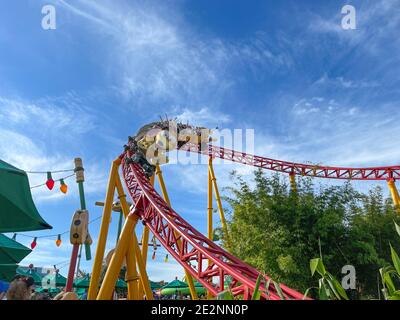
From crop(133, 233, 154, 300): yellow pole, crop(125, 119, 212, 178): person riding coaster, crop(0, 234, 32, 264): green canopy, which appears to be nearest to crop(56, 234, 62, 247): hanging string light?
crop(125, 119, 212, 178): person riding coaster

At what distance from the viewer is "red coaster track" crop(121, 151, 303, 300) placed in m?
5.42

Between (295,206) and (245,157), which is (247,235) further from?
(245,157)

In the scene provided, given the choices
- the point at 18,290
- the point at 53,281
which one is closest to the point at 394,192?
the point at 18,290

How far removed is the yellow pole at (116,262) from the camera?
7.16 m

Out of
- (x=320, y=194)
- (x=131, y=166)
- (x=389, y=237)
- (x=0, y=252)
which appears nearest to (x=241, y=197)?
(x=320, y=194)

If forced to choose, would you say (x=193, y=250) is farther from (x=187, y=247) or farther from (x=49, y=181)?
(x=49, y=181)

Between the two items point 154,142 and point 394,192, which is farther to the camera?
point 394,192

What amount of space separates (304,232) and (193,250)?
4.42m

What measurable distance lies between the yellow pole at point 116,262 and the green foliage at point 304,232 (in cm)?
409

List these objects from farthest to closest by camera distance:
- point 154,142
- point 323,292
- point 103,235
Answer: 1. point 154,142
2. point 103,235
3. point 323,292

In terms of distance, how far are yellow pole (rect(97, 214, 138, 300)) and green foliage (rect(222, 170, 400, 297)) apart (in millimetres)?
4093

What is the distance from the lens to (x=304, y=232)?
31.7ft

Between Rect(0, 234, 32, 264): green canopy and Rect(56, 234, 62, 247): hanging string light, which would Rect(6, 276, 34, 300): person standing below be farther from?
Rect(56, 234, 62, 247): hanging string light
